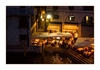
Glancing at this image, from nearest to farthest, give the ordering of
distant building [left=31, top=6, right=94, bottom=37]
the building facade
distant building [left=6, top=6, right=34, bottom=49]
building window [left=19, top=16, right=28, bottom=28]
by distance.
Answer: distant building [left=6, top=6, right=34, bottom=49], building window [left=19, top=16, right=28, bottom=28], the building facade, distant building [left=31, top=6, right=94, bottom=37]

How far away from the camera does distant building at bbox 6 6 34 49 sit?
18391mm

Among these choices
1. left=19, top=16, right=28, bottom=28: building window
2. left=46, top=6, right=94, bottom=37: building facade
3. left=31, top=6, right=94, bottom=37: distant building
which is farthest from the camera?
left=31, top=6, right=94, bottom=37: distant building

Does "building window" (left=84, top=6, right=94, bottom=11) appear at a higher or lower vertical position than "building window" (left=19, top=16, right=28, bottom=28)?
higher

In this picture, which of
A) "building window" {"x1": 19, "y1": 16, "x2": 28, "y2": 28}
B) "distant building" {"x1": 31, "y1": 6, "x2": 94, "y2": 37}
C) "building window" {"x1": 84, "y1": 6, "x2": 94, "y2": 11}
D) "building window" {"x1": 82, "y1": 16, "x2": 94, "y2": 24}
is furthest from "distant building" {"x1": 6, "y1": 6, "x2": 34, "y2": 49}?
"building window" {"x1": 82, "y1": 16, "x2": 94, "y2": 24}

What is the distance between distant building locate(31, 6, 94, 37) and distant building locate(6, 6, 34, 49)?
4.89 meters

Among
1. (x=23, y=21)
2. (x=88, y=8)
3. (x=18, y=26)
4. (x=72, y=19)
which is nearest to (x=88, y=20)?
(x=88, y=8)

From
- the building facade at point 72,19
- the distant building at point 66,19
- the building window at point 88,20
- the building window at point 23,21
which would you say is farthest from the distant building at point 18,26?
the building window at point 88,20

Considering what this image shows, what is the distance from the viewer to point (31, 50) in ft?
60.4

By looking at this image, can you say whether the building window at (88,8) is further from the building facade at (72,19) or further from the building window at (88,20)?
the building window at (88,20)

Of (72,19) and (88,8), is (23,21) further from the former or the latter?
(88,8)

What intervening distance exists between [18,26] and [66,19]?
7.07 meters

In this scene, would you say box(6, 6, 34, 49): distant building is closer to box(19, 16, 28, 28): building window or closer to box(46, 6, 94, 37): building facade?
box(19, 16, 28, 28): building window

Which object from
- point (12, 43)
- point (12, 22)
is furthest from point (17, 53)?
point (12, 22)

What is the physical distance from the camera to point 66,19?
975 inches
